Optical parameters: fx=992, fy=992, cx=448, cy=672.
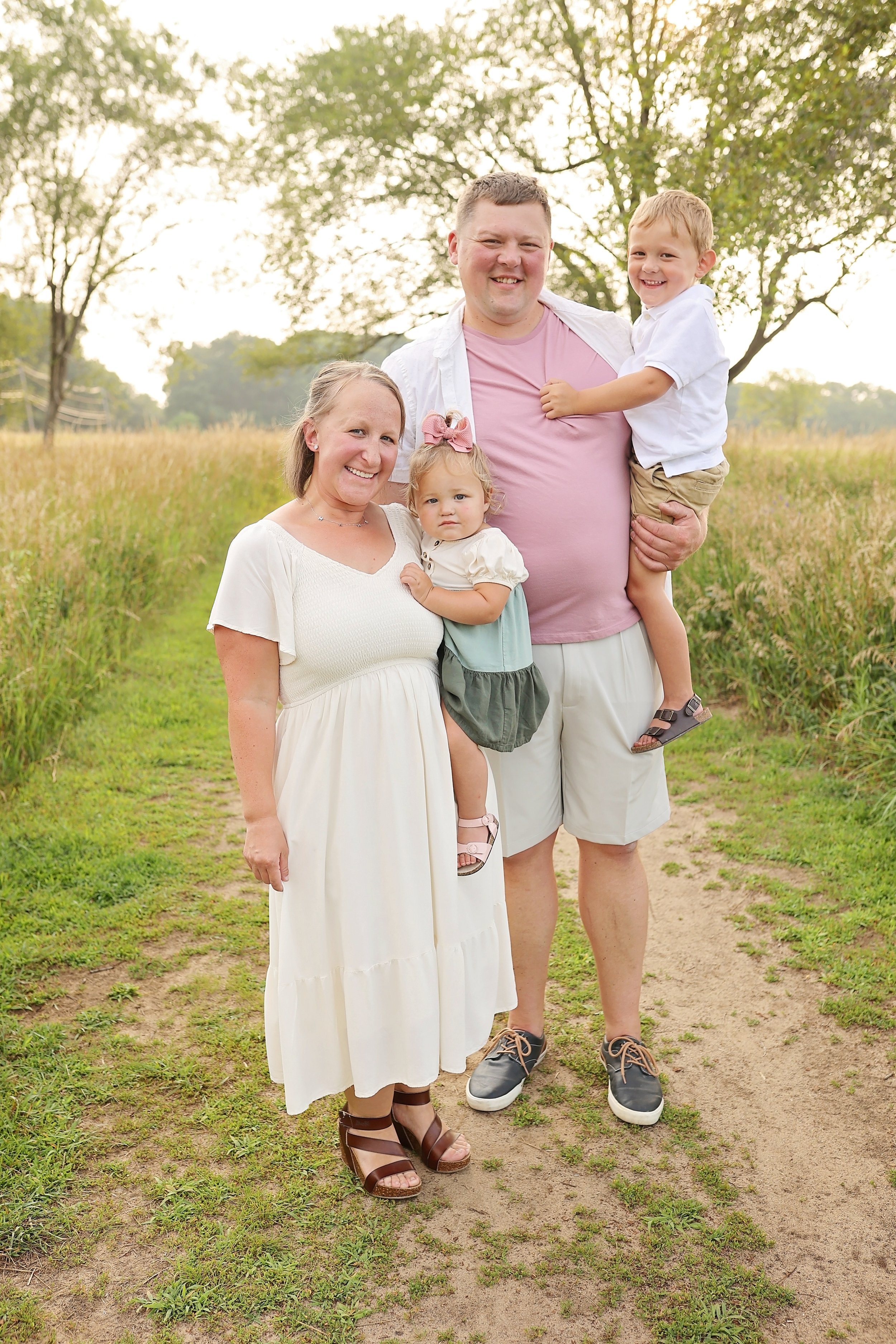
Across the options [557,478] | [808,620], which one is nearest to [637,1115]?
[557,478]

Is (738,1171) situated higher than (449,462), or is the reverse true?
(449,462)

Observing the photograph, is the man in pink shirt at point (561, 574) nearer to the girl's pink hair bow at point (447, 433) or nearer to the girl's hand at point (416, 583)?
the girl's pink hair bow at point (447, 433)

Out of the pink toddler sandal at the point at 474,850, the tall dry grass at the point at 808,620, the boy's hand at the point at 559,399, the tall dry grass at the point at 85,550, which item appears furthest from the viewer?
the tall dry grass at the point at 85,550

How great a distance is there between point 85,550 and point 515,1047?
5.41m

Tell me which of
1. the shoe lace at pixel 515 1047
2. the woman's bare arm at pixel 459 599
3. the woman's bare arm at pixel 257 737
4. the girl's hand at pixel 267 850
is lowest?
the shoe lace at pixel 515 1047

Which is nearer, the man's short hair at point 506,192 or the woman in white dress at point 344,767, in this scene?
the woman in white dress at point 344,767

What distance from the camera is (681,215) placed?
8.38 feet

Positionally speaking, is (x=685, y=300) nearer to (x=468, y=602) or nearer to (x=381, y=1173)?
(x=468, y=602)

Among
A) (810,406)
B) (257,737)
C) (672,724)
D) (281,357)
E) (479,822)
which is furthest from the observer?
(810,406)

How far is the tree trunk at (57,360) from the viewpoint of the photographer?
55.5 ft

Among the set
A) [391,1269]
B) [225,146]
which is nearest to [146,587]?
[391,1269]

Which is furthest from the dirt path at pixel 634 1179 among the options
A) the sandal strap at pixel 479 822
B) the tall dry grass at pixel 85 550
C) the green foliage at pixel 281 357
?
the green foliage at pixel 281 357

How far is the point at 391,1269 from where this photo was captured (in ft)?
7.13

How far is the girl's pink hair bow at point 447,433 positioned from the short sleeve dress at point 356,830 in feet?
0.85
